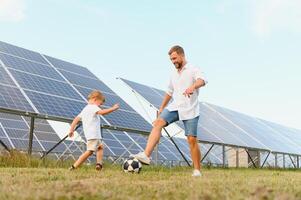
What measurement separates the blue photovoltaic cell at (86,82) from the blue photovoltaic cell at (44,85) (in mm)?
1130

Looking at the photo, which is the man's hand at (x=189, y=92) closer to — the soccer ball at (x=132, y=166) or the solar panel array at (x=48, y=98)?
the soccer ball at (x=132, y=166)

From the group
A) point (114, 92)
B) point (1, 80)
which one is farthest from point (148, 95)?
point (1, 80)

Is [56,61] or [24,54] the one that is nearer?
[24,54]

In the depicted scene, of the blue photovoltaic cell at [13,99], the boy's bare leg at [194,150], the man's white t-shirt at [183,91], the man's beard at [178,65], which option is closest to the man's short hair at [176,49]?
the man's beard at [178,65]

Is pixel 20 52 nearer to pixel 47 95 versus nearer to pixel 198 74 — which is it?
pixel 47 95

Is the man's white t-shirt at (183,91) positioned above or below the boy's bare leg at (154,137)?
above

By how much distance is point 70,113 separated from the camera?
38.8 feet

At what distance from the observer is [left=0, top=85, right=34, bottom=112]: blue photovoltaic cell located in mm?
10430

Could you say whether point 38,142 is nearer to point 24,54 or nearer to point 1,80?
point 24,54

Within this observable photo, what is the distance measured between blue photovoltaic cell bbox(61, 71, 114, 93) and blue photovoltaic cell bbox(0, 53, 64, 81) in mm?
530

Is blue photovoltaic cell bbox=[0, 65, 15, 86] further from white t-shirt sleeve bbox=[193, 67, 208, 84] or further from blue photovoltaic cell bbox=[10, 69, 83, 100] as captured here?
white t-shirt sleeve bbox=[193, 67, 208, 84]

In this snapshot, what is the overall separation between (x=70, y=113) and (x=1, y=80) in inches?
87.2

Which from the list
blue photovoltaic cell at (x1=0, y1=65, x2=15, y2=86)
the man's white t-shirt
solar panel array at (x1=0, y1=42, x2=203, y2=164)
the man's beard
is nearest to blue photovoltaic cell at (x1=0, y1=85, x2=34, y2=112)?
solar panel array at (x1=0, y1=42, x2=203, y2=164)

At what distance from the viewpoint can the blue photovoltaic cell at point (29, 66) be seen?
1414 cm
